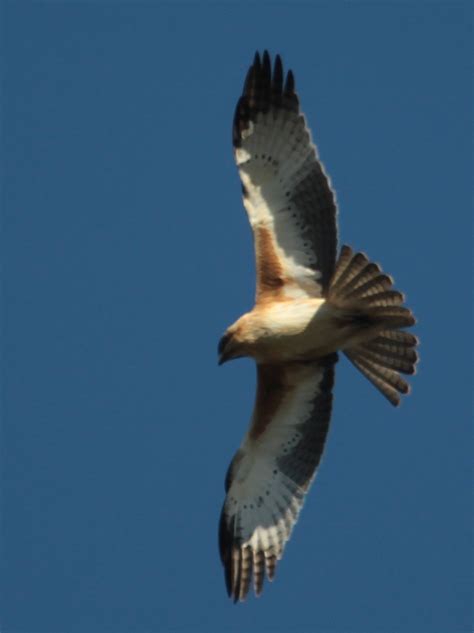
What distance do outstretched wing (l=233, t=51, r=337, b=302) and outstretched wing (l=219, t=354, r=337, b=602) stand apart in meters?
0.89

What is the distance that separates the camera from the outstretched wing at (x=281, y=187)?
10852 mm

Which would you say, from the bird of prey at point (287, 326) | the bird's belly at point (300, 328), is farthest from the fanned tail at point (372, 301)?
the bird's belly at point (300, 328)

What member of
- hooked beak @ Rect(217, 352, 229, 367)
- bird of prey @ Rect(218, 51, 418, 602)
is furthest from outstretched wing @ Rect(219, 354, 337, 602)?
hooked beak @ Rect(217, 352, 229, 367)

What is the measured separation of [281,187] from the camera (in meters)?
11.0

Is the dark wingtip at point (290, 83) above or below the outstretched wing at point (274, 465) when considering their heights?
above

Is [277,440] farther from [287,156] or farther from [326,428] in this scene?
[287,156]

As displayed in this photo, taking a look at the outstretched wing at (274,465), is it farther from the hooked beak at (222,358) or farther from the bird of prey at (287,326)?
the hooked beak at (222,358)

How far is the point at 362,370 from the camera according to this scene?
1144cm

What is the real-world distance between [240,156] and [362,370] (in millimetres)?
1961

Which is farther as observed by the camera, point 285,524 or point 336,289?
point 285,524

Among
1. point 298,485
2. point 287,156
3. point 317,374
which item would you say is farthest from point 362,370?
point 287,156

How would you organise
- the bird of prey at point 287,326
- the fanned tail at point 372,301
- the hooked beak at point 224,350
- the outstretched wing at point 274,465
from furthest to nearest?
the outstretched wing at point 274,465, the hooked beak at point 224,350, the bird of prey at point 287,326, the fanned tail at point 372,301

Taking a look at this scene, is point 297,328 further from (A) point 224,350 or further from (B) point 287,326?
(A) point 224,350

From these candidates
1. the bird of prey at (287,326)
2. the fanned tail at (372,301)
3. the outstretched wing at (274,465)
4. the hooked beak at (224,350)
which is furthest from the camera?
the outstretched wing at (274,465)
